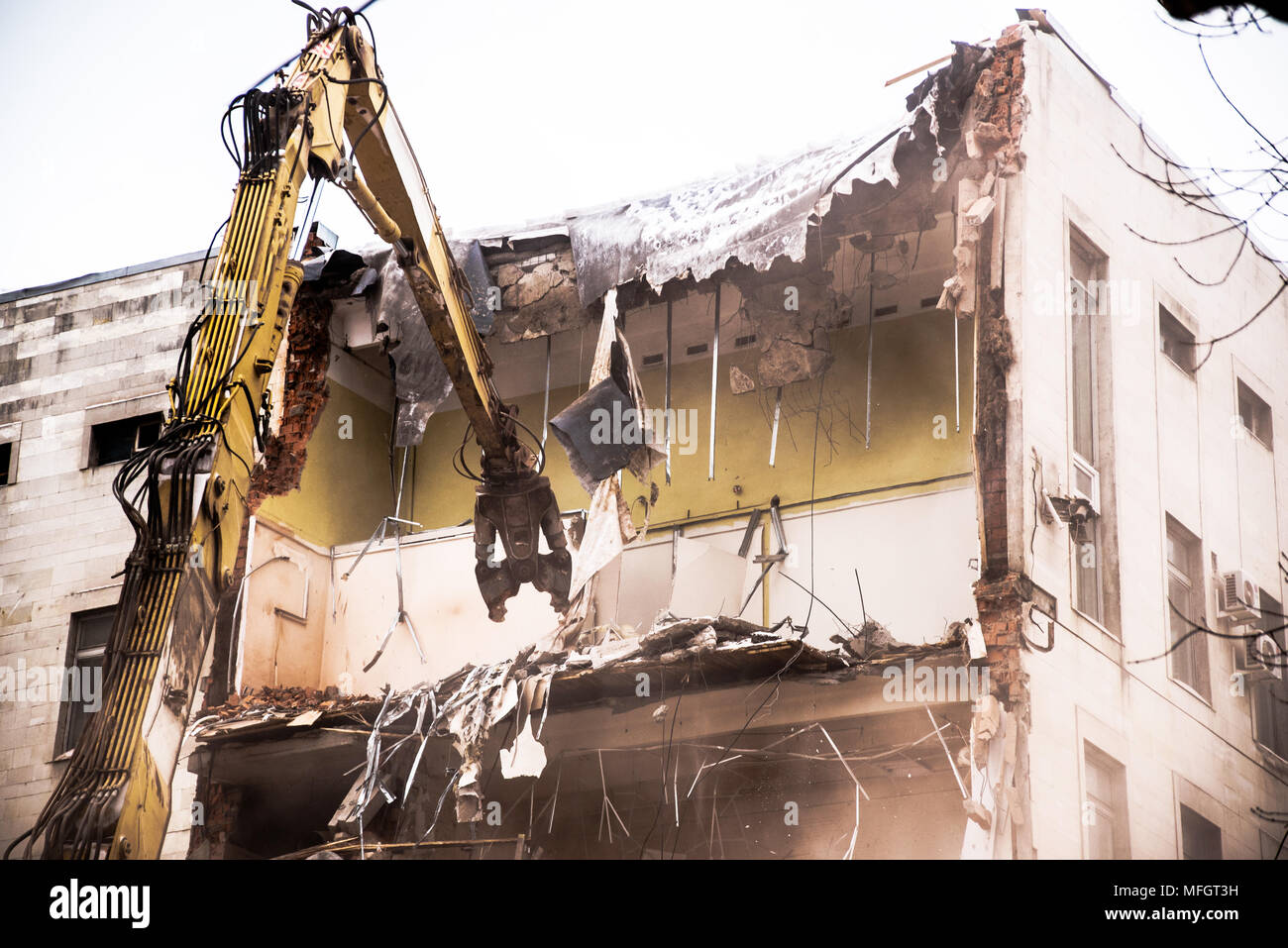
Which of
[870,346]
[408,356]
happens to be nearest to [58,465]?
[408,356]

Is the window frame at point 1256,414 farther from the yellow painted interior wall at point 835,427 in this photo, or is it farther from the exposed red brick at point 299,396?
the exposed red brick at point 299,396

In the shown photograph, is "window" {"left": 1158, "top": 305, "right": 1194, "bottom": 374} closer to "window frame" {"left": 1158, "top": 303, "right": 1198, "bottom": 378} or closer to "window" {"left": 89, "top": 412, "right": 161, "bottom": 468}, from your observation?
"window frame" {"left": 1158, "top": 303, "right": 1198, "bottom": 378}

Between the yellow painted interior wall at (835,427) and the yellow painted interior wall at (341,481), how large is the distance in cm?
182

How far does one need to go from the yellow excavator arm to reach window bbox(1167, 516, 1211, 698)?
515cm

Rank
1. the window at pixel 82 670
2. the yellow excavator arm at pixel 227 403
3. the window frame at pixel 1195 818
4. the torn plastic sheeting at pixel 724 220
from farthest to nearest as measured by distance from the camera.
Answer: the window at pixel 82 670 → the torn plastic sheeting at pixel 724 220 → the window frame at pixel 1195 818 → the yellow excavator arm at pixel 227 403

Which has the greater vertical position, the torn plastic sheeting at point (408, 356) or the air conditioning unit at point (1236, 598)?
the torn plastic sheeting at point (408, 356)

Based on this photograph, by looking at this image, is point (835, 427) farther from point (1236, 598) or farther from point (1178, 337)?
point (1236, 598)

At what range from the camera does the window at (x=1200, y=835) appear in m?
10.0

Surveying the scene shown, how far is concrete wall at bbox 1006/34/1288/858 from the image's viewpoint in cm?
966

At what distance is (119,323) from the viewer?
13555 mm

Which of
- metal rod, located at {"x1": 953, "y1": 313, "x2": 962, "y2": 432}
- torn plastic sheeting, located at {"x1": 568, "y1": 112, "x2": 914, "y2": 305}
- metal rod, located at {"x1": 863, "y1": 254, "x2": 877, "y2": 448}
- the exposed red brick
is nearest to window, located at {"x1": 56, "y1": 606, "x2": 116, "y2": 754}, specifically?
the exposed red brick

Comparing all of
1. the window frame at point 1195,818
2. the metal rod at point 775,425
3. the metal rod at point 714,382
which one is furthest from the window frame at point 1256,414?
the metal rod at point 714,382
